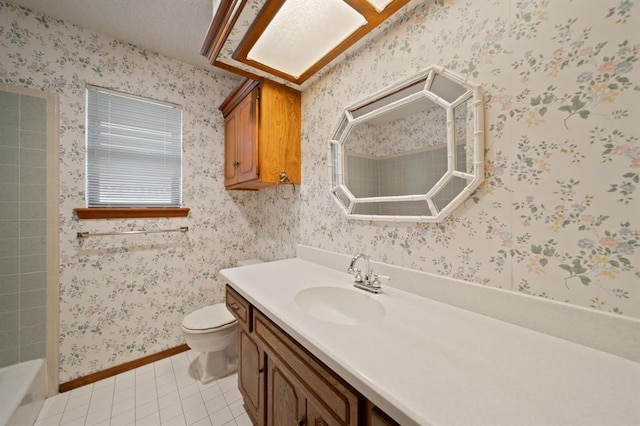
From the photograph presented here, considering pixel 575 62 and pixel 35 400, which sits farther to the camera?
pixel 35 400

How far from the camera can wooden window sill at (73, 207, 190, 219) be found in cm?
169

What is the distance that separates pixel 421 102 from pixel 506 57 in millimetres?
303

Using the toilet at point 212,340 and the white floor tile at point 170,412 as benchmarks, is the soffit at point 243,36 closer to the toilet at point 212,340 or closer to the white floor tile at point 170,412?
the toilet at point 212,340

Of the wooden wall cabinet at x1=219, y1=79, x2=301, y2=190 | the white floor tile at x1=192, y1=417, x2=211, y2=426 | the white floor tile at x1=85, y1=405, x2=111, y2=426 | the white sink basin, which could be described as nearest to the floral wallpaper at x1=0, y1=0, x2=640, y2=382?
the wooden wall cabinet at x1=219, y1=79, x2=301, y2=190

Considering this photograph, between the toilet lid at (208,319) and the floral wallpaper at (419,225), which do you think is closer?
the floral wallpaper at (419,225)

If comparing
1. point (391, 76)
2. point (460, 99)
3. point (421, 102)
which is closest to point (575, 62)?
point (460, 99)

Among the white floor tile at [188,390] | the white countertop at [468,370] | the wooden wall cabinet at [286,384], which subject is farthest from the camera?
the white floor tile at [188,390]

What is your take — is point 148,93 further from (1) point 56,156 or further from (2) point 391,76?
(2) point 391,76

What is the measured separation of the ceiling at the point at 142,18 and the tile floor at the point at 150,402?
2506 millimetres

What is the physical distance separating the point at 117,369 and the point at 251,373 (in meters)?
1.35

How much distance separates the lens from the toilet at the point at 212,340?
162 centimetres

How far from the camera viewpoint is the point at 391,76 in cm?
116

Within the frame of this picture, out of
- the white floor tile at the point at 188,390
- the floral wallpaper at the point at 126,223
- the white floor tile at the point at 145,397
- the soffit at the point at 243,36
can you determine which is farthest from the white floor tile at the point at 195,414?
the soffit at the point at 243,36

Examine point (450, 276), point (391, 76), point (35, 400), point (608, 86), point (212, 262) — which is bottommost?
point (35, 400)
